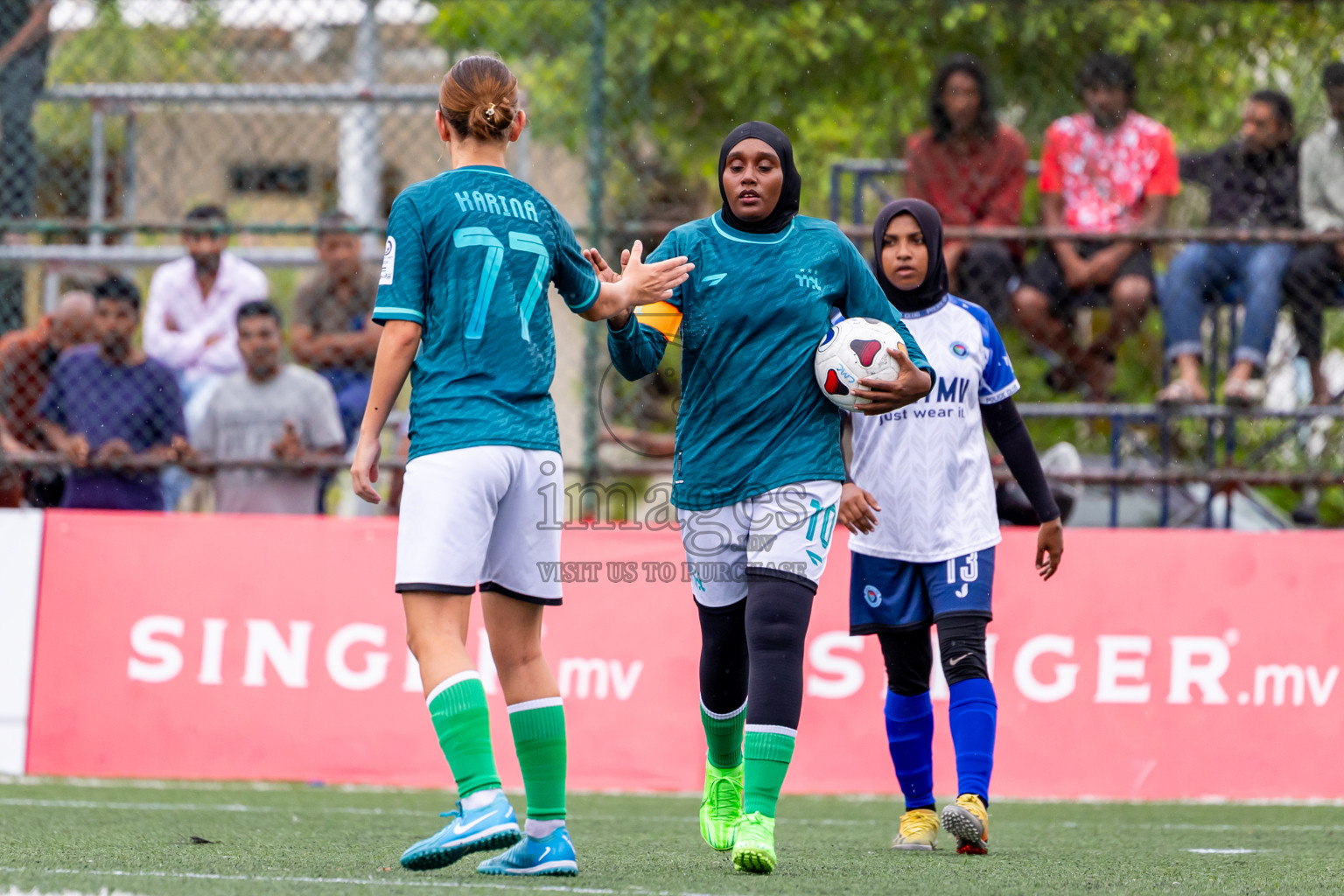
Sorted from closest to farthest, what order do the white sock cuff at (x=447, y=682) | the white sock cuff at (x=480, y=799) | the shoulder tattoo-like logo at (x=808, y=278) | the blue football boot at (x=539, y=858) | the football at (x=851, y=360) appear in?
the white sock cuff at (x=480, y=799) → the white sock cuff at (x=447, y=682) → the blue football boot at (x=539, y=858) → the football at (x=851, y=360) → the shoulder tattoo-like logo at (x=808, y=278)

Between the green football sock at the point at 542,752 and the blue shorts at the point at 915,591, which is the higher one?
the blue shorts at the point at 915,591

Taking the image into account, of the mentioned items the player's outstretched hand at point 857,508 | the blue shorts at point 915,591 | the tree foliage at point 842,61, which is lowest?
the blue shorts at point 915,591

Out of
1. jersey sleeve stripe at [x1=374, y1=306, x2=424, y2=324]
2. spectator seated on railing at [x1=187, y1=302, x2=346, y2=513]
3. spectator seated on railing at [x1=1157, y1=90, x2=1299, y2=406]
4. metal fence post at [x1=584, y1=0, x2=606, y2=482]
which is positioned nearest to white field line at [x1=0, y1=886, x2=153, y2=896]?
jersey sleeve stripe at [x1=374, y1=306, x2=424, y2=324]

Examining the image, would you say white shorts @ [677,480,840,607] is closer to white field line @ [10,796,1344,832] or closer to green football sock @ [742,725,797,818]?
green football sock @ [742,725,797,818]

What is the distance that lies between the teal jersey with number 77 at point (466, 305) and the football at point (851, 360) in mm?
873

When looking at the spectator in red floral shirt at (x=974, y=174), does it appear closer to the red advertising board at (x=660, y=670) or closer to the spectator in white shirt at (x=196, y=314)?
the red advertising board at (x=660, y=670)

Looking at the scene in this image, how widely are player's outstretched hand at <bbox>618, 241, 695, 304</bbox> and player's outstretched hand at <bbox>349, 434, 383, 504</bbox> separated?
2.61ft

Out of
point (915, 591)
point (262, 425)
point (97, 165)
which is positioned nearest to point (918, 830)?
point (915, 591)

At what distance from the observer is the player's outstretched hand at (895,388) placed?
168 inches

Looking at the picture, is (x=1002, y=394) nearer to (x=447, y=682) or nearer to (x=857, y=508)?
(x=857, y=508)

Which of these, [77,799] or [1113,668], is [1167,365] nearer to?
[1113,668]

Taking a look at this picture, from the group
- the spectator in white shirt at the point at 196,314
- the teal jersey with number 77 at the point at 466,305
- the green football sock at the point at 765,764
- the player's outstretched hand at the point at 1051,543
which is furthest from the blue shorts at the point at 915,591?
the spectator in white shirt at the point at 196,314

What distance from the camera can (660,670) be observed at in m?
7.36

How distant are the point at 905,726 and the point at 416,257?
2329 mm
